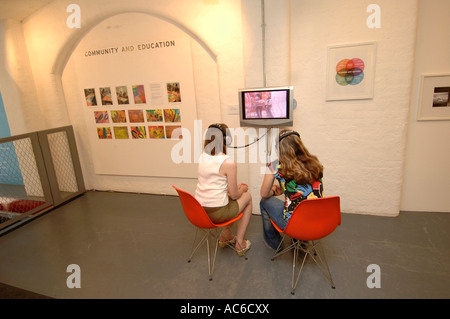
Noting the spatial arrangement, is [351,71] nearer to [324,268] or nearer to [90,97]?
[324,268]

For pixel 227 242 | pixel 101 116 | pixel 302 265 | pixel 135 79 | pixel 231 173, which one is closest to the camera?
pixel 302 265

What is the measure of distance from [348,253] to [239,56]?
2332mm

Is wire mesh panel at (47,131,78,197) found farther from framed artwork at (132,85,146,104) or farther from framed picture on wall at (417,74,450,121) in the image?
framed picture on wall at (417,74,450,121)

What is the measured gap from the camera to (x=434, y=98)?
298cm

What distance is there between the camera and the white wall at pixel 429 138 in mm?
2805

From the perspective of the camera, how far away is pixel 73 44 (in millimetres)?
4102

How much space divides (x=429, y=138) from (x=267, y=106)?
6.00ft

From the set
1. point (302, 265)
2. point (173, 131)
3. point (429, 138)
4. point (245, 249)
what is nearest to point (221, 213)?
point (245, 249)

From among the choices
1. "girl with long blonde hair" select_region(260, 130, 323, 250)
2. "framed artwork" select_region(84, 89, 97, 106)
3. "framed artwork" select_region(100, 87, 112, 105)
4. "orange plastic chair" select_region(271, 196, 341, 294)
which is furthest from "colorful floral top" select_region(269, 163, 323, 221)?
"framed artwork" select_region(84, 89, 97, 106)

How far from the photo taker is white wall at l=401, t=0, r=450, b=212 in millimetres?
2805

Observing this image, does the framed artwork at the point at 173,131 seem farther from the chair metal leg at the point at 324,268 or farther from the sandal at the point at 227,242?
the chair metal leg at the point at 324,268

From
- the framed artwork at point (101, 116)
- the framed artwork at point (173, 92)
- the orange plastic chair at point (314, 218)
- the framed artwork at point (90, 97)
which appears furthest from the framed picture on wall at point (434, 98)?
the framed artwork at point (90, 97)

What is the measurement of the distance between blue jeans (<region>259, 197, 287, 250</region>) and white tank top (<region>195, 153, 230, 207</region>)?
383mm

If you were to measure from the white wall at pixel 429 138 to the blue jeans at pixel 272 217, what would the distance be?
5.87 ft
